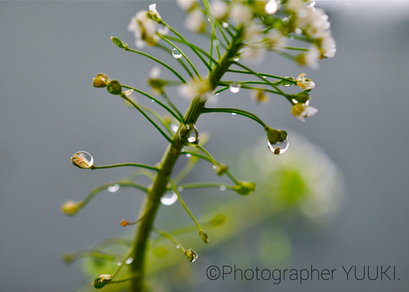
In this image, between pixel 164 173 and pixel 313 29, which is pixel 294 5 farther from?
pixel 164 173

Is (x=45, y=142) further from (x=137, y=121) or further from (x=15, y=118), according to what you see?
(x=137, y=121)

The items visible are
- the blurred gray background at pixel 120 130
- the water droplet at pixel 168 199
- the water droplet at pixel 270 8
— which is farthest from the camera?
the blurred gray background at pixel 120 130

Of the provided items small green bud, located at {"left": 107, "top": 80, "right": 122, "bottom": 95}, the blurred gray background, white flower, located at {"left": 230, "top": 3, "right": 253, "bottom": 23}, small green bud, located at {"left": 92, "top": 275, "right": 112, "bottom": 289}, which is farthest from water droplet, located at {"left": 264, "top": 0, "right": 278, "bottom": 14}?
the blurred gray background

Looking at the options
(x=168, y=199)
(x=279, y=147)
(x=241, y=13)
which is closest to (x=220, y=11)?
(x=241, y=13)

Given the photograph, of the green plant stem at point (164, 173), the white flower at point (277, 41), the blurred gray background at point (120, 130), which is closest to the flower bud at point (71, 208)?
the green plant stem at point (164, 173)

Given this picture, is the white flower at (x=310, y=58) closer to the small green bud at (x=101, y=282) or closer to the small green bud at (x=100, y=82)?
the small green bud at (x=100, y=82)

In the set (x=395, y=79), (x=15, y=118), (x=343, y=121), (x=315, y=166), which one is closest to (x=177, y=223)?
(x=315, y=166)

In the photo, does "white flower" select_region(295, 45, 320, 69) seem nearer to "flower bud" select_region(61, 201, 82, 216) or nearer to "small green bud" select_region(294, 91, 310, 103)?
"small green bud" select_region(294, 91, 310, 103)
